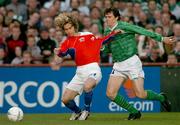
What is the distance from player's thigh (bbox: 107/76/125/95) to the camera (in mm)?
12664

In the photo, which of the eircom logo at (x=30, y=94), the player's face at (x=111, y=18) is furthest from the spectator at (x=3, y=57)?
the player's face at (x=111, y=18)

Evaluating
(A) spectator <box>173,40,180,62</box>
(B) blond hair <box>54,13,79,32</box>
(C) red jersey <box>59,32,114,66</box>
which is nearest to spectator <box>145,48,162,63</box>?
(A) spectator <box>173,40,180,62</box>

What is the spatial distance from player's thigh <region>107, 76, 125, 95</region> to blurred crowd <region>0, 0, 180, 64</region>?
384 cm

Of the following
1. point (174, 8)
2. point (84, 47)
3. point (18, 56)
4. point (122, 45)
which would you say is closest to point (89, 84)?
point (84, 47)

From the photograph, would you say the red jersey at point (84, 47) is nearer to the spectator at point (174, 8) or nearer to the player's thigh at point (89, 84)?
the player's thigh at point (89, 84)

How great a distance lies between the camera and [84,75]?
12.7m

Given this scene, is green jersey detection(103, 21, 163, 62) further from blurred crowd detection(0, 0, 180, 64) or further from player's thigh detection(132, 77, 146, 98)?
blurred crowd detection(0, 0, 180, 64)

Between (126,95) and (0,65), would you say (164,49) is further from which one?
(0,65)

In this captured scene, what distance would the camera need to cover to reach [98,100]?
628 inches

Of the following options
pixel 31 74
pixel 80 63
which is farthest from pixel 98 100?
pixel 80 63

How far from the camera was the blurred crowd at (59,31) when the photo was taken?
55.4ft

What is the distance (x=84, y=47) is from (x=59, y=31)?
501 cm

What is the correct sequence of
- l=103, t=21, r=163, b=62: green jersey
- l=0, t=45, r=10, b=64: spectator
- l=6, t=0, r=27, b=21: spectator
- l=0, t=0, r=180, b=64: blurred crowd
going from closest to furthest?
l=103, t=21, r=163, b=62: green jersey
l=0, t=45, r=10, b=64: spectator
l=0, t=0, r=180, b=64: blurred crowd
l=6, t=0, r=27, b=21: spectator

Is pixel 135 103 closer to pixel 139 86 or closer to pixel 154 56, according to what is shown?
pixel 154 56
